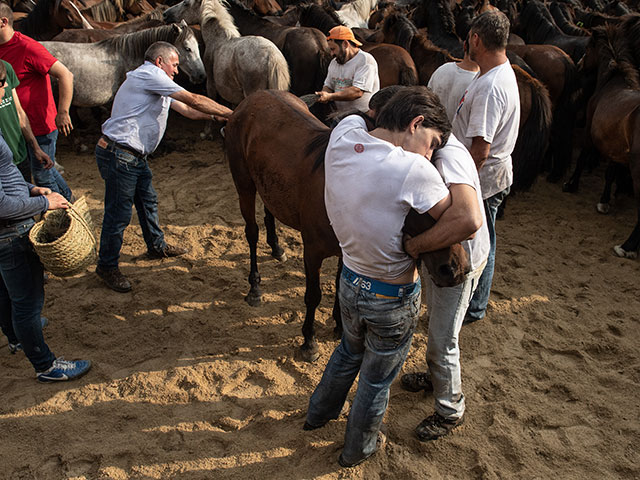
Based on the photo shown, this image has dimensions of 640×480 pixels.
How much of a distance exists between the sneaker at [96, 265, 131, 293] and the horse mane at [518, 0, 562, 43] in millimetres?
9038

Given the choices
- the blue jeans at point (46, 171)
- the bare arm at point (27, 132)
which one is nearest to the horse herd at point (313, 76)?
the bare arm at point (27, 132)

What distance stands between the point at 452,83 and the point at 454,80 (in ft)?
0.09

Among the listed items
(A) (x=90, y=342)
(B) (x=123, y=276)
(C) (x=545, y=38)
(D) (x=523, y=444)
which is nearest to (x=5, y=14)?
(B) (x=123, y=276)

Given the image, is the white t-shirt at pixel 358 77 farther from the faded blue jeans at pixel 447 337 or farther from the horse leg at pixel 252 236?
the faded blue jeans at pixel 447 337

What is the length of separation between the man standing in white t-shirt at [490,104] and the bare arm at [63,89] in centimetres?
347

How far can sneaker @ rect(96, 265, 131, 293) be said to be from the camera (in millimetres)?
3951

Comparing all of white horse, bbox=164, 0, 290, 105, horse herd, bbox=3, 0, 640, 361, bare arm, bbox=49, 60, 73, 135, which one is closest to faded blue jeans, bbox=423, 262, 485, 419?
horse herd, bbox=3, 0, 640, 361

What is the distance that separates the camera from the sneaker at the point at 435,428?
2.61m

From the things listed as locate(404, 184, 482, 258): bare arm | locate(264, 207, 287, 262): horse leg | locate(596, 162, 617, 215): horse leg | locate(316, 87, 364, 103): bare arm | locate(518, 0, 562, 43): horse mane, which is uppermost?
locate(518, 0, 562, 43): horse mane

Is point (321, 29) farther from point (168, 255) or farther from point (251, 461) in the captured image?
point (251, 461)

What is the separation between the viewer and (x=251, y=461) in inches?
99.1

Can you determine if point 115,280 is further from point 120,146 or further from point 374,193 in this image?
point 374,193

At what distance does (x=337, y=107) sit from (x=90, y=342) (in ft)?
10.9

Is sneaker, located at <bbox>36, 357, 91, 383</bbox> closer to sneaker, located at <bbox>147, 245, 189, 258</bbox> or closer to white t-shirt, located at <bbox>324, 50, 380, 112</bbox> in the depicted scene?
sneaker, located at <bbox>147, 245, 189, 258</bbox>
